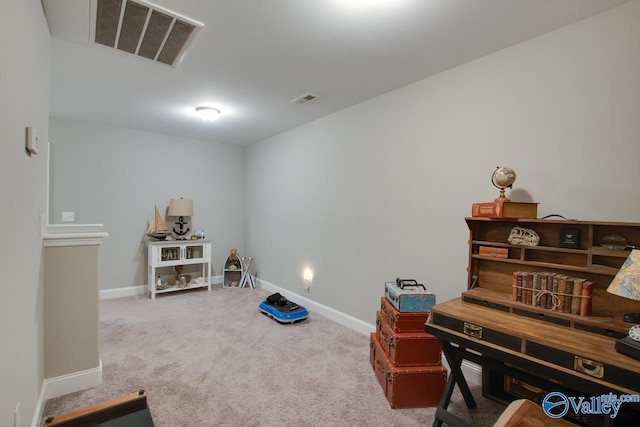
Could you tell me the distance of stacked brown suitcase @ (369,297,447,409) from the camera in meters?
2.03

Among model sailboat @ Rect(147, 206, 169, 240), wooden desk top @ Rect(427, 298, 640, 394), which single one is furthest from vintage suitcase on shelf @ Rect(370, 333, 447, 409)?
model sailboat @ Rect(147, 206, 169, 240)

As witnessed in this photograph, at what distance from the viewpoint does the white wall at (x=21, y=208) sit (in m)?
1.16

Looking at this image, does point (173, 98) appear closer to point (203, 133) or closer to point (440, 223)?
point (203, 133)

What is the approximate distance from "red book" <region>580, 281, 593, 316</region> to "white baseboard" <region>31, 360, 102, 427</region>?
Result: 3069 mm

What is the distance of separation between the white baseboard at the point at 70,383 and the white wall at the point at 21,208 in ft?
0.57

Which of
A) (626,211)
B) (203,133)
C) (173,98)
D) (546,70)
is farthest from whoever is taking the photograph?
(203,133)

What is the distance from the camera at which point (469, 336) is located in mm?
1619

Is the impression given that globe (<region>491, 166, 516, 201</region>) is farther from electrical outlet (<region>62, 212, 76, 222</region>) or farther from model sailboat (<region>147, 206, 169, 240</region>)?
electrical outlet (<region>62, 212, 76, 222</region>)

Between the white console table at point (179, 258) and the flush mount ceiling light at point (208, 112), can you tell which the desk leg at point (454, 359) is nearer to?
the flush mount ceiling light at point (208, 112)

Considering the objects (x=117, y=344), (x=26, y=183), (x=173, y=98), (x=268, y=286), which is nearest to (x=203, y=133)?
(x=173, y=98)

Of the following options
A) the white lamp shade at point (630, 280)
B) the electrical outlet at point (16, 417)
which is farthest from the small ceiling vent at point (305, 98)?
the electrical outlet at point (16, 417)

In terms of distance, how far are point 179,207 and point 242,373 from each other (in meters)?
3.02

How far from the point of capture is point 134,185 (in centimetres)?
454

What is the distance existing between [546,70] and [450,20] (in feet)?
2.35
